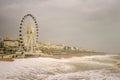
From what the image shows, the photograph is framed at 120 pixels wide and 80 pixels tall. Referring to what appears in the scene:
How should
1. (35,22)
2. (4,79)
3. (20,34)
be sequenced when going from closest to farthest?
(4,79)
(20,34)
(35,22)

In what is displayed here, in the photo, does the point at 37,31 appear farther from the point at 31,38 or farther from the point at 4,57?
the point at 4,57

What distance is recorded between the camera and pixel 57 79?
1006cm

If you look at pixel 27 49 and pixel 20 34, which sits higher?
pixel 20 34

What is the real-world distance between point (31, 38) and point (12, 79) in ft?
119

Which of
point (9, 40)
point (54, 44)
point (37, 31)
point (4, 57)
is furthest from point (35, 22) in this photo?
point (54, 44)

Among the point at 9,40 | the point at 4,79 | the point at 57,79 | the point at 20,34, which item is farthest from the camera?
the point at 9,40

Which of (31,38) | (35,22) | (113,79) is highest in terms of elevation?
(35,22)

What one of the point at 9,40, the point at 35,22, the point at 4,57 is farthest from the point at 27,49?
the point at 9,40

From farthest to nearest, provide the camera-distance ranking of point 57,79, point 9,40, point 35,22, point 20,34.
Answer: point 9,40 < point 35,22 < point 20,34 < point 57,79

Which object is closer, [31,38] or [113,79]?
[113,79]

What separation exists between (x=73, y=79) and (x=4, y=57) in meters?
18.3

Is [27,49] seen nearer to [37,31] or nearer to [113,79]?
[37,31]

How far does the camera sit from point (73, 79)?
10070 millimetres

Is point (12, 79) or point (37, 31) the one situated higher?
point (37, 31)
